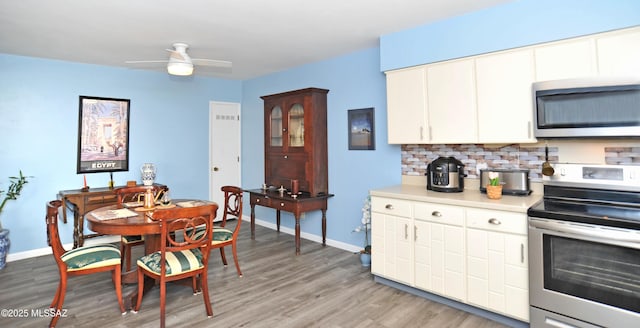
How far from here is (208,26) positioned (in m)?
3.29

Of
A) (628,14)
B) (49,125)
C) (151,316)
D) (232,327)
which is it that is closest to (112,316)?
(151,316)

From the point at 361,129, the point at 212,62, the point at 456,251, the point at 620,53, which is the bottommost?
the point at 456,251

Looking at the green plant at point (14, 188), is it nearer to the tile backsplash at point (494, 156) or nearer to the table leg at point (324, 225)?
the table leg at point (324, 225)

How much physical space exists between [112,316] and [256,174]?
3.36 m

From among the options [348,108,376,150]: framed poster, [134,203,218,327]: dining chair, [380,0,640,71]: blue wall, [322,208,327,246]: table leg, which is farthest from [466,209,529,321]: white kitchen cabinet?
[322,208,327,246]: table leg

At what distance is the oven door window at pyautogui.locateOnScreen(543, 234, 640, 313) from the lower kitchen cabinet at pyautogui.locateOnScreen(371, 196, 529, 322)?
174 millimetres

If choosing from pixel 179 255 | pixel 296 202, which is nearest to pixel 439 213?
pixel 296 202

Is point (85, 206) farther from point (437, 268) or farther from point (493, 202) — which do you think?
point (493, 202)

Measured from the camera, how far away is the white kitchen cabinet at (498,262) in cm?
237

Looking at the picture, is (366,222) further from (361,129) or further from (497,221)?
(497,221)

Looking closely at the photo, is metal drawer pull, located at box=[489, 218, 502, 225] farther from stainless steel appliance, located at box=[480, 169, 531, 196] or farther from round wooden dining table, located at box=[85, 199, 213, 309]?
round wooden dining table, located at box=[85, 199, 213, 309]

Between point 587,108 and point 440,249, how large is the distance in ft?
4.73

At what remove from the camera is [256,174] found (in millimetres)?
5855

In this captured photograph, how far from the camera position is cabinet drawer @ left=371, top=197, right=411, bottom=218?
119 inches
